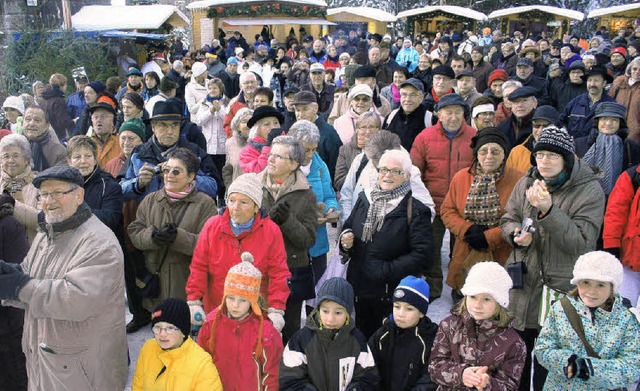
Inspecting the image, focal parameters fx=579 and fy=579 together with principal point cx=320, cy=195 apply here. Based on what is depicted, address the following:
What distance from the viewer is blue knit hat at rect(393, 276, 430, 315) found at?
11.3 ft

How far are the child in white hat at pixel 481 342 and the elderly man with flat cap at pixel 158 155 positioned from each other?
257 cm

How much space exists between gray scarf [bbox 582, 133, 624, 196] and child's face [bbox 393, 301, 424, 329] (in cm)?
321

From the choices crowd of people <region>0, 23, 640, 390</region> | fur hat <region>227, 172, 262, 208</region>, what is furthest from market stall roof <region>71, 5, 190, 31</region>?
fur hat <region>227, 172, 262, 208</region>

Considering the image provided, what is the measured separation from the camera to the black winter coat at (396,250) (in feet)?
13.5

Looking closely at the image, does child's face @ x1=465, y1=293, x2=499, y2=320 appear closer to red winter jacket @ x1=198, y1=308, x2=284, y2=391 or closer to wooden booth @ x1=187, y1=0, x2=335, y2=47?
red winter jacket @ x1=198, y1=308, x2=284, y2=391

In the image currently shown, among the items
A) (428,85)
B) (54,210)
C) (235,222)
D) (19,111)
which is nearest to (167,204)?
(235,222)

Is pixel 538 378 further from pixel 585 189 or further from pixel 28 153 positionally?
pixel 28 153

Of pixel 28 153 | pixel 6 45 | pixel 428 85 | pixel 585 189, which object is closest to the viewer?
pixel 585 189

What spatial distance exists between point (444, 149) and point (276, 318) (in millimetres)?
2688

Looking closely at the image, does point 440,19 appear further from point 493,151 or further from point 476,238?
point 476,238

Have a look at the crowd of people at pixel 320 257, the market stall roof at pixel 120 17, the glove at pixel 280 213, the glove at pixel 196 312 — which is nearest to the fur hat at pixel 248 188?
the crowd of people at pixel 320 257

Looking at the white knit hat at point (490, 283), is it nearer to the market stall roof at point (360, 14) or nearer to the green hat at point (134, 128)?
the green hat at point (134, 128)

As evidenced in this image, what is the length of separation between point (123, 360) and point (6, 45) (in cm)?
1500

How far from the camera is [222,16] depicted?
22.9 m
